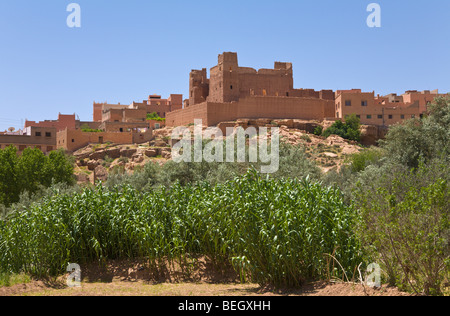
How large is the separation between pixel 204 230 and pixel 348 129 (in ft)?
122

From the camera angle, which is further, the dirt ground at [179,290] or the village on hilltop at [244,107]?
the village on hilltop at [244,107]

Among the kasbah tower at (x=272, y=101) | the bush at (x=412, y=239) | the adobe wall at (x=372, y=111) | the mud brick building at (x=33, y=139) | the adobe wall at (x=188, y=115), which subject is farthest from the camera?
the adobe wall at (x=372, y=111)

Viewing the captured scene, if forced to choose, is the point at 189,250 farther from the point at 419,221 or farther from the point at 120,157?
the point at 120,157

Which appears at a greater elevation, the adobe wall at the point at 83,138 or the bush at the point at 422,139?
the adobe wall at the point at 83,138

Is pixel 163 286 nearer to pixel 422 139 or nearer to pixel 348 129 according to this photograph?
pixel 422 139

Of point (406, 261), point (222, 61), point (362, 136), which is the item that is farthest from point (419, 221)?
point (222, 61)

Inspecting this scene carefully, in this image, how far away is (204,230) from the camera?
10.6 meters

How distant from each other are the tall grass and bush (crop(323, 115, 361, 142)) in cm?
3533

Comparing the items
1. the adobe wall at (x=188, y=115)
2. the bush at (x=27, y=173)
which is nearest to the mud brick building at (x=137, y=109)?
the adobe wall at (x=188, y=115)

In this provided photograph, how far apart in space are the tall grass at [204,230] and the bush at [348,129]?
1391 inches

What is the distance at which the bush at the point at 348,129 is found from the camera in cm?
4538

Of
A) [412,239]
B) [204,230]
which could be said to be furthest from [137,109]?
→ [412,239]

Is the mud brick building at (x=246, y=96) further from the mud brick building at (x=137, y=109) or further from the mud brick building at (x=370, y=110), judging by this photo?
the mud brick building at (x=137, y=109)

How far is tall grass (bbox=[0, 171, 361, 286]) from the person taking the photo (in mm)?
8914
